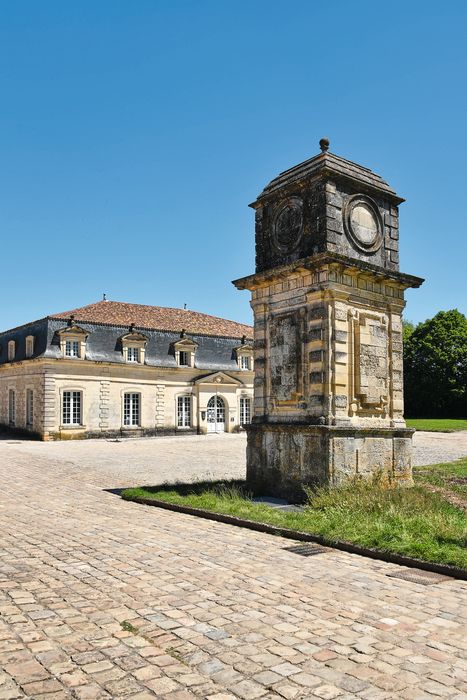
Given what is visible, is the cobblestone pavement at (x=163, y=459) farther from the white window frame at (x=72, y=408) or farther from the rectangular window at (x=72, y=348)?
the rectangular window at (x=72, y=348)

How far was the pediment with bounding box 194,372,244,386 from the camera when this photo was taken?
32806 mm

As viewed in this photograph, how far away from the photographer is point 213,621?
443 cm

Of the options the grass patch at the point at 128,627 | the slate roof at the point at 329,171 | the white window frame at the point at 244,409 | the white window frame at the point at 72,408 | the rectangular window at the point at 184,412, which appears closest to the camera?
the grass patch at the point at 128,627

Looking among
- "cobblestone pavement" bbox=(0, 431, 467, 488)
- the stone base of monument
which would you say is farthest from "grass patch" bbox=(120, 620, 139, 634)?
"cobblestone pavement" bbox=(0, 431, 467, 488)

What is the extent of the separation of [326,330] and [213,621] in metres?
5.70

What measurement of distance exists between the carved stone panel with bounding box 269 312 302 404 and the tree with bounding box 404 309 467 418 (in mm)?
36758

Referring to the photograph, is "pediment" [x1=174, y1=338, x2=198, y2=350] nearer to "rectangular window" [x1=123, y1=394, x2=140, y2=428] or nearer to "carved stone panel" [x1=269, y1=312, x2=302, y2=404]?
"rectangular window" [x1=123, y1=394, x2=140, y2=428]

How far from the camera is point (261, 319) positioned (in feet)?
34.9

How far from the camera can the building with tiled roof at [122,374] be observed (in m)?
28.2

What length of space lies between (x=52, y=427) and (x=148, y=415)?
17.1 feet

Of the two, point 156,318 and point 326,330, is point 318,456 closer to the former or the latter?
point 326,330

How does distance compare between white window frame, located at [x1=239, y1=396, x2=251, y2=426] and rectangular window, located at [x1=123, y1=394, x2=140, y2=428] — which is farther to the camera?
white window frame, located at [x1=239, y1=396, x2=251, y2=426]

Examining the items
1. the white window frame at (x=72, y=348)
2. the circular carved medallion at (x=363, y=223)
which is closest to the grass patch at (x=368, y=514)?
the circular carved medallion at (x=363, y=223)

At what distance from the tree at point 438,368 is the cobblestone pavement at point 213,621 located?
132 ft
